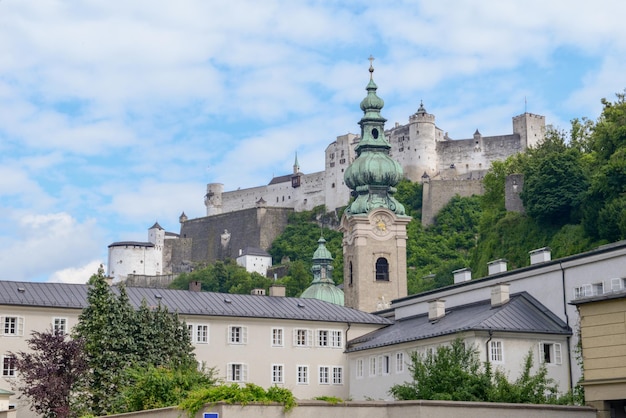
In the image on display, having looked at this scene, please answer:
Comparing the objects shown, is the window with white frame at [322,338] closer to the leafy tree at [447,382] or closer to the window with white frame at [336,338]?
the window with white frame at [336,338]

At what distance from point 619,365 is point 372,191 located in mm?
50095

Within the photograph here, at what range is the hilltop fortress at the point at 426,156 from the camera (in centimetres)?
15688

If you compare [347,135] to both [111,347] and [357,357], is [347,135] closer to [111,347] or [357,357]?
[357,357]

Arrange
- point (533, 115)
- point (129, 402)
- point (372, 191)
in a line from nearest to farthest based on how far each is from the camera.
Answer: point (129, 402)
point (372, 191)
point (533, 115)

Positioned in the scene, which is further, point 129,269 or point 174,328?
point 129,269

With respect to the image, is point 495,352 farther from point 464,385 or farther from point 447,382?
point 464,385

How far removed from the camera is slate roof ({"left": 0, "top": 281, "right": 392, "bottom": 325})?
53094 millimetres

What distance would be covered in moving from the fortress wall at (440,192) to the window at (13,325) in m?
94.7

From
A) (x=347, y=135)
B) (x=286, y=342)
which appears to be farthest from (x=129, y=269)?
(x=286, y=342)

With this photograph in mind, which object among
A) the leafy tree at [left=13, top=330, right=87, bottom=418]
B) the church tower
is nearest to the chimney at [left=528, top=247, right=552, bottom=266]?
the leafy tree at [left=13, top=330, right=87, bottom=418]

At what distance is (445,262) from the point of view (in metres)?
124

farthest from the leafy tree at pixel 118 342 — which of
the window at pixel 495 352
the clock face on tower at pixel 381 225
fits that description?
the clock face on tower at pixel 381 225

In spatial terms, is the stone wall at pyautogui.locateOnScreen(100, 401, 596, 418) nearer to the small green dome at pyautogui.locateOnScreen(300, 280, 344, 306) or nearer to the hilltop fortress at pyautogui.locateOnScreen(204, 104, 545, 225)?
the small green dome at pyautogui.locateOnScreen(300, 280, 344, 306)

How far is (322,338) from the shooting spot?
5803 cm
